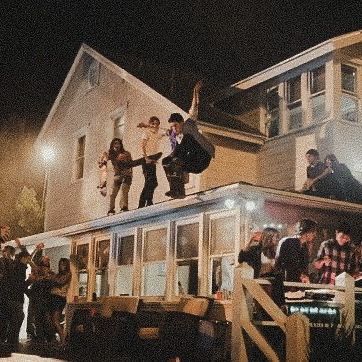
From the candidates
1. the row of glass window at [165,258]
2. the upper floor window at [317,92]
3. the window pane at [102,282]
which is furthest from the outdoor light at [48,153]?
the upper floor window at [317,92]

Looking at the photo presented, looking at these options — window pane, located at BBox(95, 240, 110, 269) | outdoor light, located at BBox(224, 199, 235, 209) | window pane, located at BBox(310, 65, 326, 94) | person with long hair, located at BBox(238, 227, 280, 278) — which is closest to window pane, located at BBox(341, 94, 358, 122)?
window pane, located at BBox(310, 65, 326, 94)

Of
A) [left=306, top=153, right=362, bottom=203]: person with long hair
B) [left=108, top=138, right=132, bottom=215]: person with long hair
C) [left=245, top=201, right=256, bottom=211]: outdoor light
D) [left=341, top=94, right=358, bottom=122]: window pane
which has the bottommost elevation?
[left=245, top=201, right=256, bottom=211]: outdoor light

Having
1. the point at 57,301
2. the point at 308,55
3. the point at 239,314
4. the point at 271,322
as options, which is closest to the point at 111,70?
the point at 308,55

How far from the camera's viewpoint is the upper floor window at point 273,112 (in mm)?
15023

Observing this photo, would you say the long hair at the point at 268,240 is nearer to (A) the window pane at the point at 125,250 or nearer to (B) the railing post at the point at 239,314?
(B) the railing post at the point at 239,314

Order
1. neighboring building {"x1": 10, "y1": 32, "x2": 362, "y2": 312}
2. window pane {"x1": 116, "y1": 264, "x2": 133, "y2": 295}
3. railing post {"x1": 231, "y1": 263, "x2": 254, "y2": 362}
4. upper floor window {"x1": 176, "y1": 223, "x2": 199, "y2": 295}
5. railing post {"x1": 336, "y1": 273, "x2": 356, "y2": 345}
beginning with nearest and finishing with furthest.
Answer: railing post {"x1": 231, "y1": 263, "x2": 254, "y2": 362} → railing post {"x1": 336, "y1": 273, "x2": 356, "y2": 345} → neighboring building {"x1": 10, "y1": 32, "x2": 362, "y2": 312} → upper floor window {"x1": 176, "y1": 223, "x2": 199, "y2": 295} → window pane {"x1": 116, "y1": 264, "x2": 133, "y2": 295}

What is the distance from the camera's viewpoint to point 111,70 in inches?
715

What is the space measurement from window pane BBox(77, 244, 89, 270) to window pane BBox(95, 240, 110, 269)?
54 cm

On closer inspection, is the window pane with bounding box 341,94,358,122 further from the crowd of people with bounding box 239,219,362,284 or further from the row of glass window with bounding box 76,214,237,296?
the row of glass window with bounding box 76,214,237,296

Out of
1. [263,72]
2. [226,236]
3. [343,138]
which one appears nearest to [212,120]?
[263,72]

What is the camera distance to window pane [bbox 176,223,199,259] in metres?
11.8

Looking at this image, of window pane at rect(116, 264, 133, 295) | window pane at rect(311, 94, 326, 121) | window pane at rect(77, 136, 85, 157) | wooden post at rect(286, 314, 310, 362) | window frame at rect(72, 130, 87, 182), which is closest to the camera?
wooden post at rect(286, 314, 310, 362)

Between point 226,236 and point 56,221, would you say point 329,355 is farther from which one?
point 56,221

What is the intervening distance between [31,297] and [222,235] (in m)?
5.34
